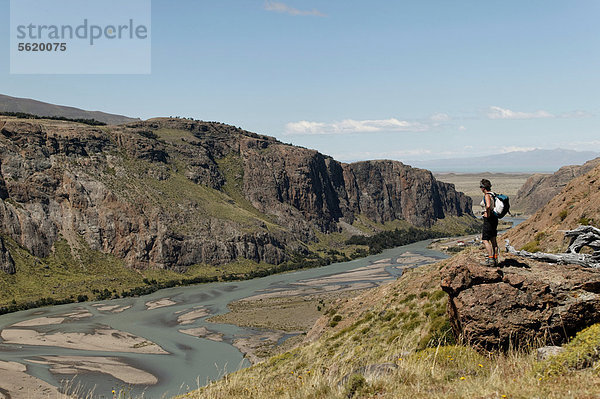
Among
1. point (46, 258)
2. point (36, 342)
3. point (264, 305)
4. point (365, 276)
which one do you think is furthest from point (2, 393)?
point (365, 276)

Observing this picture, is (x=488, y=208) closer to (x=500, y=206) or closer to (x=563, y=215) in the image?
(x=500, y=206)

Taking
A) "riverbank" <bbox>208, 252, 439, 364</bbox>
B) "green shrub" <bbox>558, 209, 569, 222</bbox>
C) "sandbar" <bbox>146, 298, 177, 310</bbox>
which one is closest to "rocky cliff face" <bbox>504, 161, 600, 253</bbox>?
"green shrub" <bbox>558, 209, 569, 222</bbox>

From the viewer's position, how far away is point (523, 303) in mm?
13812

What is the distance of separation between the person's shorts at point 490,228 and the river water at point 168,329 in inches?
1411

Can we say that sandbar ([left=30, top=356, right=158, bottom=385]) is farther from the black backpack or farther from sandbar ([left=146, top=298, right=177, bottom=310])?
the black backpack

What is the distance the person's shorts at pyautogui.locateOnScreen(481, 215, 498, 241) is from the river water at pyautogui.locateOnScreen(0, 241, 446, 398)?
35.8 m

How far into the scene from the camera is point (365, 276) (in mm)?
172875

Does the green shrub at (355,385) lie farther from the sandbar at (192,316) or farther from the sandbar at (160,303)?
the sandbar at (160,303)

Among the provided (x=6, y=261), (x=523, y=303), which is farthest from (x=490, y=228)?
(x=6, y=261)

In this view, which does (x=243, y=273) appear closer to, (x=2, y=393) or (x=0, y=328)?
(x=0, y=328)

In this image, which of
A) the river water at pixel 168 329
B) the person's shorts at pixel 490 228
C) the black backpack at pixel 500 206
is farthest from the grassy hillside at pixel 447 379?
the river water at pixel 168 329

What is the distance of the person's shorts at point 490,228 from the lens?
1479cm

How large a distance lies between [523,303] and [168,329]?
112m

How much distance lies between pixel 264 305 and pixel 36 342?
189ft
